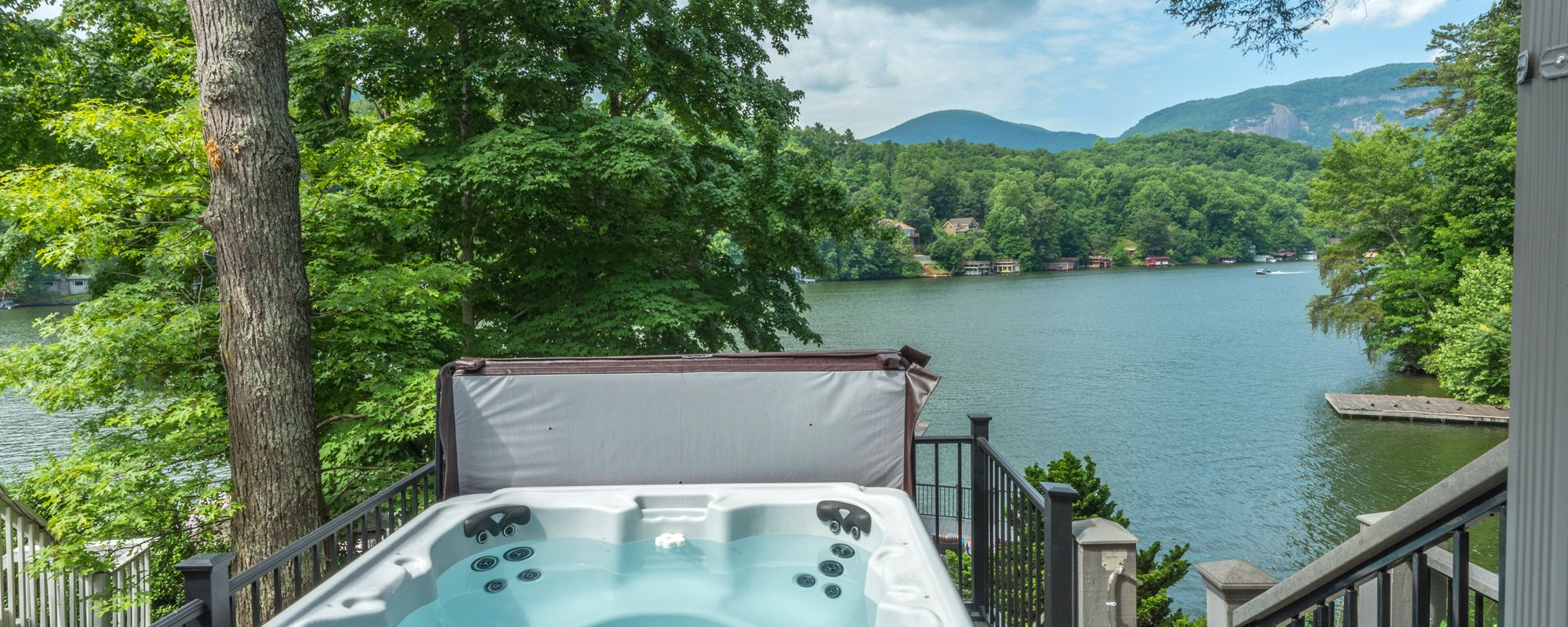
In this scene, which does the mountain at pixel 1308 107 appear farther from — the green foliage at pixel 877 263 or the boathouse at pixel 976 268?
the green foliage at pixel 877 263

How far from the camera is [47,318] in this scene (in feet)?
16.3

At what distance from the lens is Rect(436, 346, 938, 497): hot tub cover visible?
10.8ft

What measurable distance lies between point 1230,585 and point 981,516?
865 mm

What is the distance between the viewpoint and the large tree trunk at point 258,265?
12.4 feet

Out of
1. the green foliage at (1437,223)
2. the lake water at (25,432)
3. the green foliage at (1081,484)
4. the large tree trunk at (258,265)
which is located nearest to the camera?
the large tree trunk at (258,265)

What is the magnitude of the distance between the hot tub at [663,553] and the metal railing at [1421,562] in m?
1.57

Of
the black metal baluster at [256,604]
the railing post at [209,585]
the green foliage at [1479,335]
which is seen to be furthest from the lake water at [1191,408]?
the railing post at [209,585]

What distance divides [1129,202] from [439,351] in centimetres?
5371

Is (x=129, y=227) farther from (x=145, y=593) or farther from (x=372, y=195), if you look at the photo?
(x=145, y=593)

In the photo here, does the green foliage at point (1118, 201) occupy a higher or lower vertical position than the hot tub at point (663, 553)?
higher

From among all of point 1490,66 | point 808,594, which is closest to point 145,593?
point 808,594

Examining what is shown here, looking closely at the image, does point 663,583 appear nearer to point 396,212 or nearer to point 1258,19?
point 396,212

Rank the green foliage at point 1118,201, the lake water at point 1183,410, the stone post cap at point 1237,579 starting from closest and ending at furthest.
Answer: the stone post cap at point 1237,579
the lake water at point 1183,410
the green foliage at point 1118,201

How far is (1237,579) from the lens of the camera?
8.30ft
